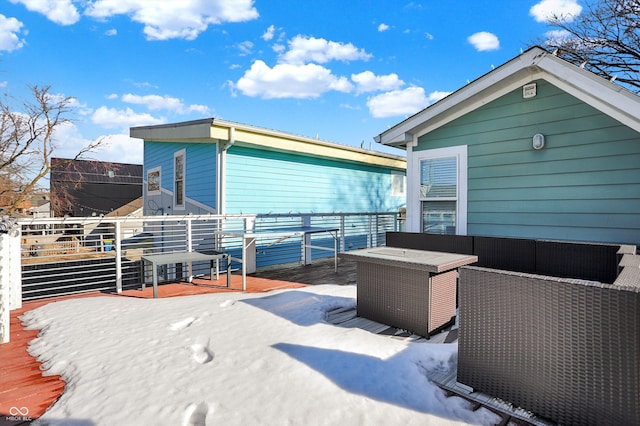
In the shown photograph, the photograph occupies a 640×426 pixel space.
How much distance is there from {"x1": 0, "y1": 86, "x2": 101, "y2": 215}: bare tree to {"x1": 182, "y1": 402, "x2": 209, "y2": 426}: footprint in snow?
13252mm

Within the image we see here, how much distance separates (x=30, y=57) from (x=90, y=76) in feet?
6.16

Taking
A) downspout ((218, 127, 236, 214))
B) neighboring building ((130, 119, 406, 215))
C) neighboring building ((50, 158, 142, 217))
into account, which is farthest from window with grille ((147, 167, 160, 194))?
neighboring building ((50, 158, 142, 217))

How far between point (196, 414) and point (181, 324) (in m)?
1.59

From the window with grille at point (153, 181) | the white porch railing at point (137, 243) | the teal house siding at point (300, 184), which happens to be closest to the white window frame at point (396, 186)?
the teal house siding at point (300, 184)

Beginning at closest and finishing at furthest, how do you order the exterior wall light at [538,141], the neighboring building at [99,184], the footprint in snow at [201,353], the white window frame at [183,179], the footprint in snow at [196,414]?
the footprint in snow at [196,414]
the footprint in snow at [201,353]
the exterior wall light at [538,141]
the white window frame at [183,179]
the neighboring building at [99,184]

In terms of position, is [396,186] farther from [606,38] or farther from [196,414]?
[196,414]

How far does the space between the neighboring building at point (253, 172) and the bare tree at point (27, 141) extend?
4.84m

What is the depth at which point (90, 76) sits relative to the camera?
13.1 meters

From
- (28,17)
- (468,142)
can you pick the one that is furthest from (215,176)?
(28,17)

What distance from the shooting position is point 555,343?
1795 millimetres

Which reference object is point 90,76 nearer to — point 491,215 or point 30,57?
point 30,57

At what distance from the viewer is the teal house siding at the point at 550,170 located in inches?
139

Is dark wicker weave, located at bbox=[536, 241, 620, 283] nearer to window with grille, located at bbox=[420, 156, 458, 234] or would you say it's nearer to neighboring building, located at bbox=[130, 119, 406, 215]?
window with grille, located at bbox=[420, 156, 458, 234]

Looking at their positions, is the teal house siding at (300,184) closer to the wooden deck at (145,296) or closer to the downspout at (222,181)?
the downspout at (222,181)
